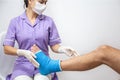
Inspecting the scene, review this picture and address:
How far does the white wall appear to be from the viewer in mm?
2129

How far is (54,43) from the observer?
173 cm

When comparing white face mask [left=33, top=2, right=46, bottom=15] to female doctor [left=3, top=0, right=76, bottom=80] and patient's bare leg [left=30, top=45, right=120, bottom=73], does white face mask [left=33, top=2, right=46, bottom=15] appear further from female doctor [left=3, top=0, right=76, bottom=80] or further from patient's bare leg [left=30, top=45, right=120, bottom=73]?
patient's bare leg [left=30, top=45, right=120, bottom=73]

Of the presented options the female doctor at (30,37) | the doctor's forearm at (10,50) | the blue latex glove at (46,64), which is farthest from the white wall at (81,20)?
the blue latex glove at (46,64)

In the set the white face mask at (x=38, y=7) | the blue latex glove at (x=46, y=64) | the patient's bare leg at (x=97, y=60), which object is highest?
the white face mask at (x=38, y=7)

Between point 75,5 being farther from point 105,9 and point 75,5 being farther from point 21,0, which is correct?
point 21,0

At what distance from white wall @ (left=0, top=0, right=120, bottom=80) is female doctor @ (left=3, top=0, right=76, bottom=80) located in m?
0.41

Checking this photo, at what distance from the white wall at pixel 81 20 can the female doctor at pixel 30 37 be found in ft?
1.36

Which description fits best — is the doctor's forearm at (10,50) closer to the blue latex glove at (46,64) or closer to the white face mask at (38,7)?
the blue latex glove at (46,64)

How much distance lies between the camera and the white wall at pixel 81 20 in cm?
213

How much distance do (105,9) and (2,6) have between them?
3.01ft

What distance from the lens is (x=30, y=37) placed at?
1.61 m

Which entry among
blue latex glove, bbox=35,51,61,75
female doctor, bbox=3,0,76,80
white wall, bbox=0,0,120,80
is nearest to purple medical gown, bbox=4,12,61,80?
female doctor, bbox=3,0,76,80

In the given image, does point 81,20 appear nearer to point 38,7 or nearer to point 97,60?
point 38,7

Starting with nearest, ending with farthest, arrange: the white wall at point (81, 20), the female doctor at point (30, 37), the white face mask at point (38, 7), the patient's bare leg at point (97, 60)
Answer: the patient's bare leg at point (97, 60) → the female doctor at point (30, 37) → the white face mask at point (38, 7) → the white wall at point (81, 20)
